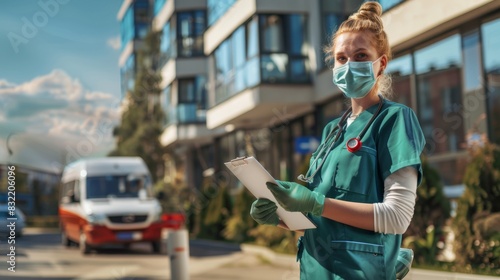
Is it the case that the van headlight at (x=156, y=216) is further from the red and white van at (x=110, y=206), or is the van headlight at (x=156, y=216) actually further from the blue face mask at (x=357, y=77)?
the blue face mask at (x=357, y=77)

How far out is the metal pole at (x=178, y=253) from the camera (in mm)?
10461

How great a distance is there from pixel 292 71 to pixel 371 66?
21.9 meters

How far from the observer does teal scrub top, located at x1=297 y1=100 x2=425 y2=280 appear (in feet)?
7.49

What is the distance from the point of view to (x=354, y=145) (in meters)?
2.33

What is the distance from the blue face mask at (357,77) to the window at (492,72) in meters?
12.8

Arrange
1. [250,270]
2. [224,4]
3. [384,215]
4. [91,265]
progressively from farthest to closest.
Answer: [224,4] → [91,265] → [250,270] → [384,215]

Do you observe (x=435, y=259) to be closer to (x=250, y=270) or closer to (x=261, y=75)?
(x=250, y=270)

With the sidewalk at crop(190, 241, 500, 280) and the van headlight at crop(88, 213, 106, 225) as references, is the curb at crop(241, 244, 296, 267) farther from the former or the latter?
the van headlight at crop(88, 213, 106, 225)

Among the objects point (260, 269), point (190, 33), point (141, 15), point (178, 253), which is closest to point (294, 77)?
point (260, 269)

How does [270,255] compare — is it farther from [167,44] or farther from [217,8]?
[167,44]

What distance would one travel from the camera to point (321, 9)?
23.8 metres

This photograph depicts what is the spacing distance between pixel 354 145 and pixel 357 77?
24 centimetres

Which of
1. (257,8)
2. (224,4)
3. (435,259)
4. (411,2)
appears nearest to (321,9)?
(257,8)

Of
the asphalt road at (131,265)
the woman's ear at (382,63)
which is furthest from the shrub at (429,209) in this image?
the woman's ear at (382,63)
